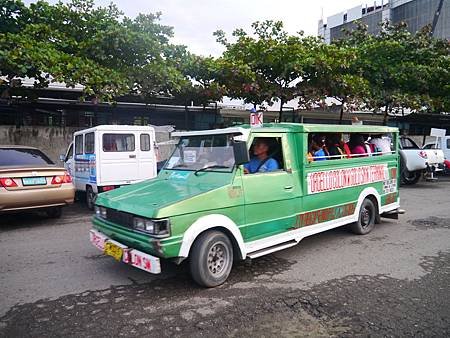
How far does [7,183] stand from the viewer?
676 centimetres

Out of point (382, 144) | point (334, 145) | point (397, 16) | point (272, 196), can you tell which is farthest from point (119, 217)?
point (397, 16)

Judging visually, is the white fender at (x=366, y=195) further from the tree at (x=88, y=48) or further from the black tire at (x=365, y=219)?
the tree at (x=88, y=48)

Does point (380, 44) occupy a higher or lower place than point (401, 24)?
lower

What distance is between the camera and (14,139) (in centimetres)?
1327

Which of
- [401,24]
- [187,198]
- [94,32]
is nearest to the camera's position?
[187,198]

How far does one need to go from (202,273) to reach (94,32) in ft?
32.3

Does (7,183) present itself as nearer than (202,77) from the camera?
Yes

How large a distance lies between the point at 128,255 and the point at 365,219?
4516mm

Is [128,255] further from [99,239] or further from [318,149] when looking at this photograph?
[318,149]

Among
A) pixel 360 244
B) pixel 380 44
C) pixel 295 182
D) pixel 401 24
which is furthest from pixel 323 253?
pixel 401 24

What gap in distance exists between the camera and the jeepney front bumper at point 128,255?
152 inches

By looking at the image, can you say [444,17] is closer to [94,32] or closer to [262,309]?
[94,32]

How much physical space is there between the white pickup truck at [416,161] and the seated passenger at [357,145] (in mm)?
7932

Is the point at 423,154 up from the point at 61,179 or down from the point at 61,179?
up
